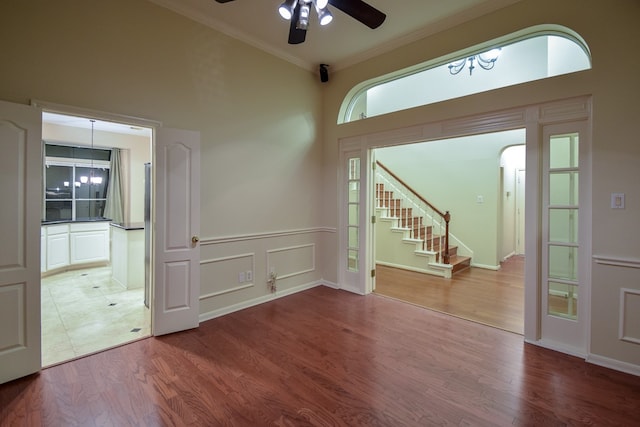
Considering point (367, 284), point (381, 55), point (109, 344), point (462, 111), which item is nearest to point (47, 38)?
point (109, 344)

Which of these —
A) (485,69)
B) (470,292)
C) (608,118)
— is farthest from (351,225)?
(608,118)

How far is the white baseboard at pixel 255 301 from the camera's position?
11.3 ft

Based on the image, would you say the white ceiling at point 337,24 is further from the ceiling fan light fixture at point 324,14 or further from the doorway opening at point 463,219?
the doorway opening at point 463,219

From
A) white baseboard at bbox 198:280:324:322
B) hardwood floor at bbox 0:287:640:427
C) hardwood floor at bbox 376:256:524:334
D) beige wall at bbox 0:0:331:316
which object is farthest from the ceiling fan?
hardwood floor at bbox 376:256:524:334

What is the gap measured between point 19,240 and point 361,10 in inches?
127

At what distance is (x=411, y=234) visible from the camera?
19.8ft

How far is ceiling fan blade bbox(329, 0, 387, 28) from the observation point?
2.36 metres

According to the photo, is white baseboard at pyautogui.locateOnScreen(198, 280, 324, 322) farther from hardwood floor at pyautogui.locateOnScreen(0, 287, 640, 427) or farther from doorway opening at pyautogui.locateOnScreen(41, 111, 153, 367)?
doorway opening at pyautogui.locateOnScreen(41, 111, 153, 367)

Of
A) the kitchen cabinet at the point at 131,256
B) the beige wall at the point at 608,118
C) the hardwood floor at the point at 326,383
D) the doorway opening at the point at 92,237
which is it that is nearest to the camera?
the hardwood floor at the point at 326,383

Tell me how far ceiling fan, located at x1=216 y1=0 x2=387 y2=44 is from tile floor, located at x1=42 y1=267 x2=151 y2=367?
127 inches

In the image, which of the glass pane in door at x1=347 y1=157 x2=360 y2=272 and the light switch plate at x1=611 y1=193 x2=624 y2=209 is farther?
the glass pane in door at x1=347 y1=157 x2=360 y2=272

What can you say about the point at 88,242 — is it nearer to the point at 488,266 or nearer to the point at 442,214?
the point at 442,214

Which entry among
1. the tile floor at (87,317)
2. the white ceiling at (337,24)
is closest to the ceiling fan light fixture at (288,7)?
the white ceiling at (337,24)

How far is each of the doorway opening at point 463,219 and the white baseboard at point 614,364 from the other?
1.63 metres
